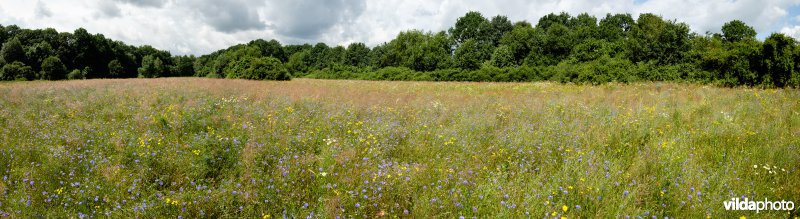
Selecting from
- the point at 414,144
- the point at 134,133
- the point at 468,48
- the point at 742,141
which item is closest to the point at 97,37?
the point at 468,48

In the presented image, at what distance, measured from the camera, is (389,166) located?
453 cm

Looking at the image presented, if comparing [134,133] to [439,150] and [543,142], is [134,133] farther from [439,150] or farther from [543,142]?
[543,142]

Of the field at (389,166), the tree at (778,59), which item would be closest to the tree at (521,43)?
the tree at (778,59)

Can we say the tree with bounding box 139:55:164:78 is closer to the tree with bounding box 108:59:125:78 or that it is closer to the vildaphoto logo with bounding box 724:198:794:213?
the tree with bounding box 108:59:125:78

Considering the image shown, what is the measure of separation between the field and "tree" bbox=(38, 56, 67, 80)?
4771 centimetres

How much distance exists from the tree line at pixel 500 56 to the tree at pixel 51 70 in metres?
0.12

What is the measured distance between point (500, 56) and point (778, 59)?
35994 millimetres

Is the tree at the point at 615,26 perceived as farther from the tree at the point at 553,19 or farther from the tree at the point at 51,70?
the tree at the point at 51,70

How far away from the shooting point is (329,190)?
12.9 feet

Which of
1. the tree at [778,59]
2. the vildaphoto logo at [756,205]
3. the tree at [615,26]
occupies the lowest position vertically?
the vildaphoto logo at [756,205]

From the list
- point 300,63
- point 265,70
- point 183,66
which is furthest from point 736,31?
point 183,66

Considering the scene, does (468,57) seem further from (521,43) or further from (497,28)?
(497,28)

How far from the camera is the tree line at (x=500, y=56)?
17.7m

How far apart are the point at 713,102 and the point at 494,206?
428 inches
